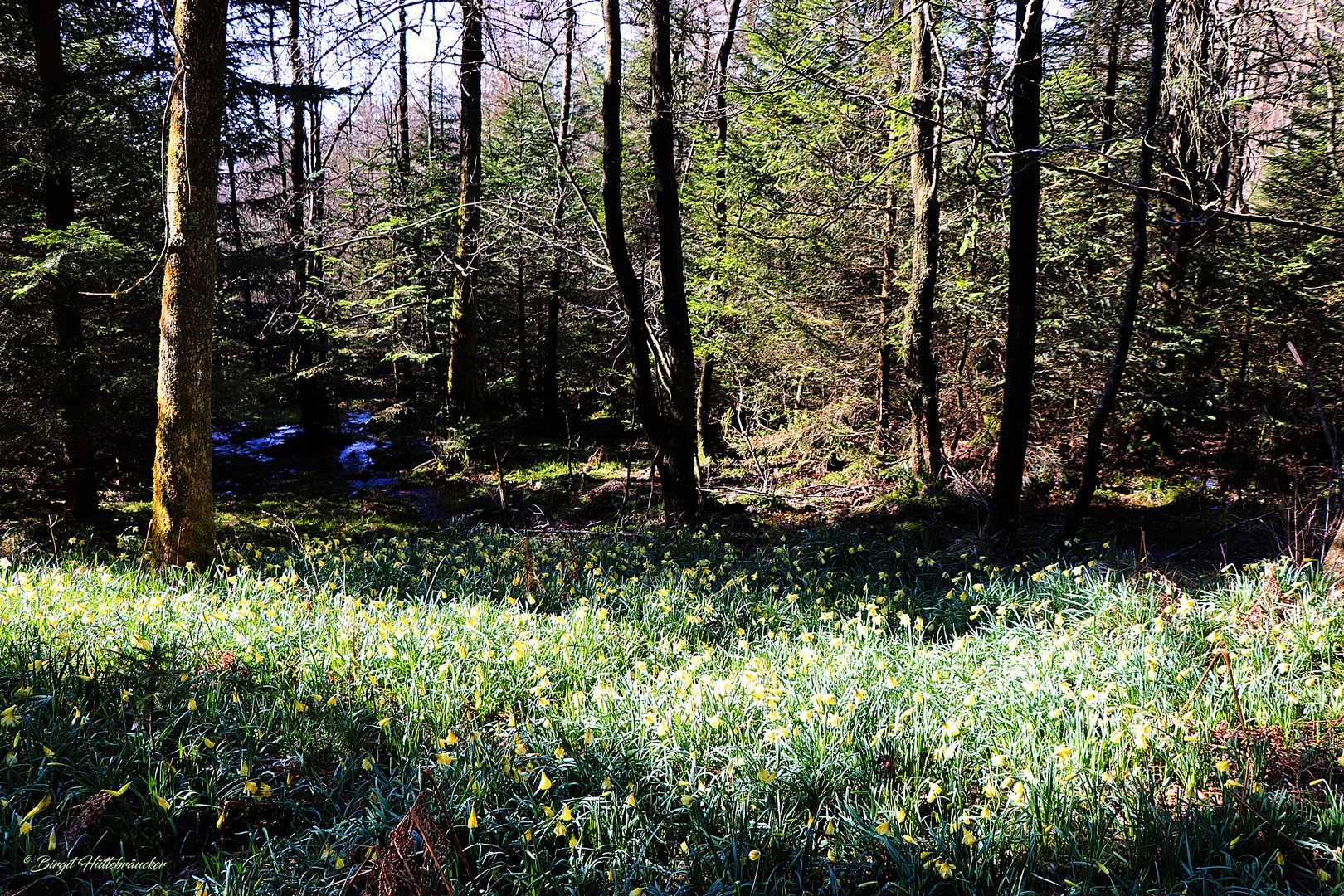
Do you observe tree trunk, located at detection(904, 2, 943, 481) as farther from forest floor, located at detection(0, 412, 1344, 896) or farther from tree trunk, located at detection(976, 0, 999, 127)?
forest floor, located at detection(0, 412, 1344, 896)

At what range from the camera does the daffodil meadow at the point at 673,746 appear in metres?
2.53

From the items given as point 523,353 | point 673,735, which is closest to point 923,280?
point 673,735

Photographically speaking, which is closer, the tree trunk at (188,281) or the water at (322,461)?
the tree trunk at (188,281)

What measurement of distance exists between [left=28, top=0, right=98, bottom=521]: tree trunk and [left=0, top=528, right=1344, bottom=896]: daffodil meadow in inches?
199

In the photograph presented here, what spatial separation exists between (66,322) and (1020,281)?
35.2ft

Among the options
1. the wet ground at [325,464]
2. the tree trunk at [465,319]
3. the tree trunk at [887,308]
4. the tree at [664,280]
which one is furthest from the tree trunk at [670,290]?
the tree trunk at [465,319]

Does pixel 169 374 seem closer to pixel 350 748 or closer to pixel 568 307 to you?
pixel 350 748

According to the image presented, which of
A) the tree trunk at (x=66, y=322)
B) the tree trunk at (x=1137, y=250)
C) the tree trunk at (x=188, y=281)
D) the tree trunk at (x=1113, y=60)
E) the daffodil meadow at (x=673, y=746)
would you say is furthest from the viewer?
the tree trunk at (x=66, y=322)

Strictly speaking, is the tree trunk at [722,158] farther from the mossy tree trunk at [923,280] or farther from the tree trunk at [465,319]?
the tree trunk at [465,319]

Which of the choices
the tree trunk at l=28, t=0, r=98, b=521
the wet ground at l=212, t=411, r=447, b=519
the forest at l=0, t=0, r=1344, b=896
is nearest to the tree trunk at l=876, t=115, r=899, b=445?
the forest at l=0, t=0, r=1344, b=896

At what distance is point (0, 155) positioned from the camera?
8.45m

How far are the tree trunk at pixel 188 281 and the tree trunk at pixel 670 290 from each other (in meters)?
4.46

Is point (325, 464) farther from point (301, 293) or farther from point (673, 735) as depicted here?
point (673, 735)

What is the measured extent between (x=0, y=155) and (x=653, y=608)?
923cm
